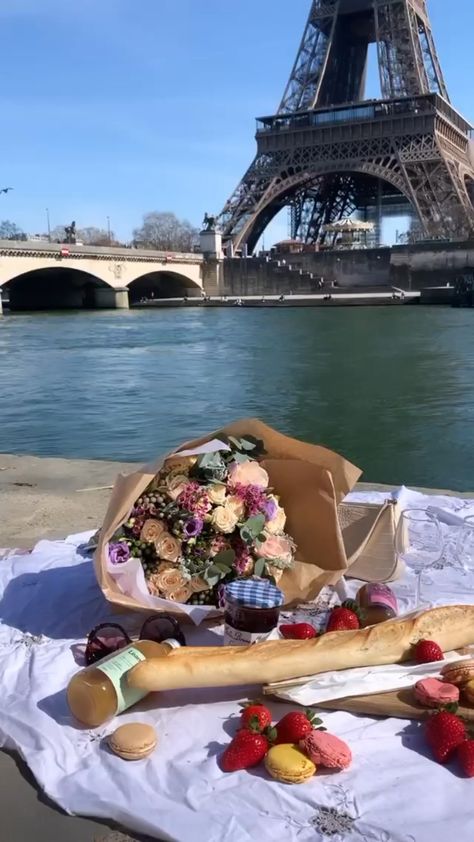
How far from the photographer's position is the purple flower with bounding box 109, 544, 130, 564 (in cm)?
288

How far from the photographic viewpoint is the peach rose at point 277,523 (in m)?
3.04

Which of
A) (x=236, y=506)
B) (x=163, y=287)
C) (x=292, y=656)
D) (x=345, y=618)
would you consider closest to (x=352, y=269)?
(x=163, y=287)

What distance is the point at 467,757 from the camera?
6.63 feet

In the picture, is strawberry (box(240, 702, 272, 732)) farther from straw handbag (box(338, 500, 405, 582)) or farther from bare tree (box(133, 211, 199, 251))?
bare tree (box(133, 211, 199, 251))

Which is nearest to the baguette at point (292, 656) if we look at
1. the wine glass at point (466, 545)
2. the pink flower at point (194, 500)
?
the pink flower at point (194, 500)

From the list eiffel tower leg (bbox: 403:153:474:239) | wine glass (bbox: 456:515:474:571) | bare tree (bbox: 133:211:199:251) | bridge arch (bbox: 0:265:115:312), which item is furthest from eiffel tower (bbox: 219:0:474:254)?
wine glass (bbox: 456:515:474:571)

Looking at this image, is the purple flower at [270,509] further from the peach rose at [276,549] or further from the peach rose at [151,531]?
the peach rose at [151,531]

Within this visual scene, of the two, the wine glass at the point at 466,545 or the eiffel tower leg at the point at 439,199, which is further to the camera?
the eiffel tower leg at the point at 439,199

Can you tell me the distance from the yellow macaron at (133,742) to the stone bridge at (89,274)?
40450mm

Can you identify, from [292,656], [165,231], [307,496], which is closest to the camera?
[292,656]

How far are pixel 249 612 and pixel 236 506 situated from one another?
0.46 meters

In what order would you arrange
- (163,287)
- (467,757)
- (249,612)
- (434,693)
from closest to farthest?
(467,757) < (434,693) < (249,612) < (163,287)

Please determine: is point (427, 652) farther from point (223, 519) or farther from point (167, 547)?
point (167, 547)

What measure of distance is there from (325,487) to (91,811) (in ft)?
→ 4.90
